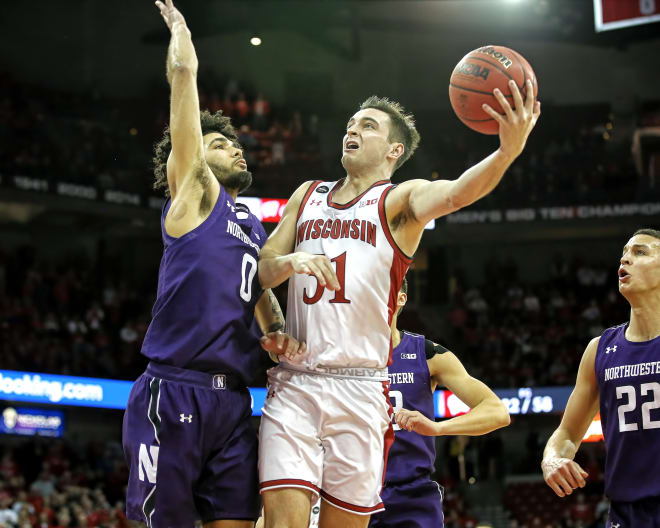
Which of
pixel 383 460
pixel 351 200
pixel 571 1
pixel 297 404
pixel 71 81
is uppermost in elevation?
pixel 571 1

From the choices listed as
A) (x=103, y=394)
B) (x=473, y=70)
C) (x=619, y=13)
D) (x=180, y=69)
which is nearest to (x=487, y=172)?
(x=473, y=70)

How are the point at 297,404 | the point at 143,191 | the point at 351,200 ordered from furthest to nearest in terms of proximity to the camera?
the point at 143,191 < the point at 351,200 < the point at 297,404

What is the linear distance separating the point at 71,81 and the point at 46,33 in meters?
1.44

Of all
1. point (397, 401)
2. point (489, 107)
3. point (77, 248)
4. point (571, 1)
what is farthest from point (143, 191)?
point (489, 107)

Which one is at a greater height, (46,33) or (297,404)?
(46,33)

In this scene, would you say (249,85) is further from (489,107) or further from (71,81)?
(489,107)

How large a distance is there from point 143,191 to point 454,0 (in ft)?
34.6

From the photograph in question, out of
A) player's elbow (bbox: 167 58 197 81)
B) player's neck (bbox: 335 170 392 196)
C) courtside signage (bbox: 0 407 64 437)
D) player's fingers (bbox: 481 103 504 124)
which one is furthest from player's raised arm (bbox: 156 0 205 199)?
courtside signage (bbox: 0 407 64 437)

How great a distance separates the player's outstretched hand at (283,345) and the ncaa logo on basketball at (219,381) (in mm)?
255

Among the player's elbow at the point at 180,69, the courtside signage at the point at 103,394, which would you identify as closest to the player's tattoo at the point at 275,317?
the player's elbow at the point at 180,69

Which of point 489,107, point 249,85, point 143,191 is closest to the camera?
point 489,107

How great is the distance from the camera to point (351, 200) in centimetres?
455

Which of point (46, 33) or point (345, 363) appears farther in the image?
point (46, 33)

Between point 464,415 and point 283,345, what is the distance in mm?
1530
